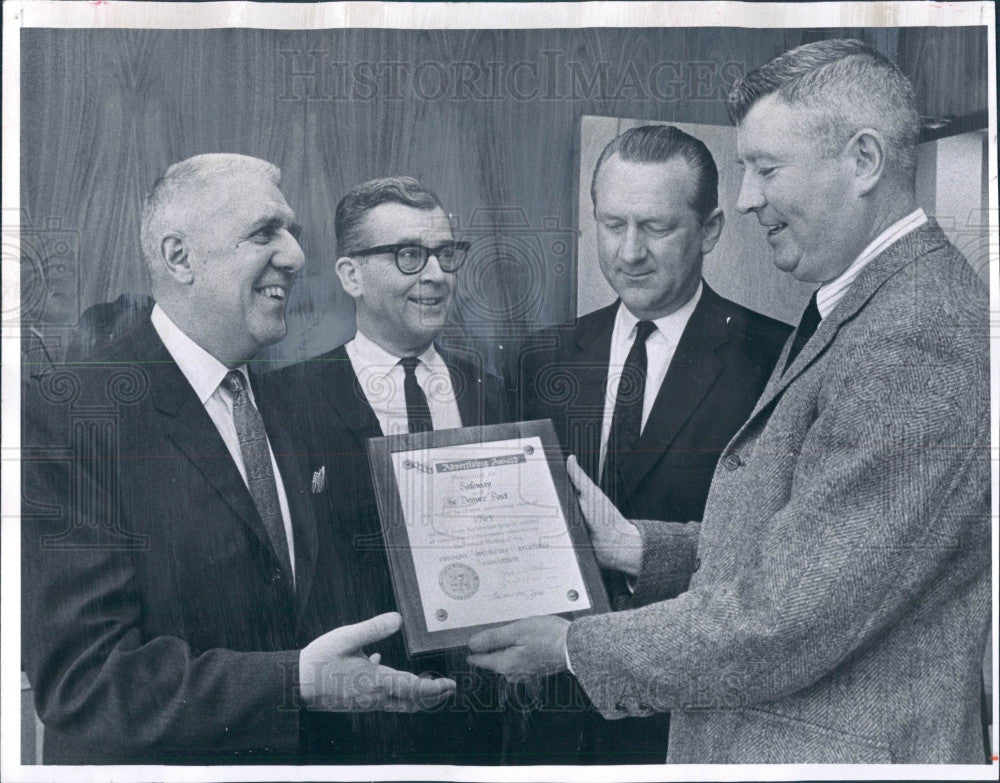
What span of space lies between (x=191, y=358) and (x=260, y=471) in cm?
43

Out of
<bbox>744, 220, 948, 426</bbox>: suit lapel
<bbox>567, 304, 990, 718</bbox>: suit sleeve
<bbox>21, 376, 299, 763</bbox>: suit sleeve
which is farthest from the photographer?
<bbox>21, 376, 299, 763</bbox>: suit sleeve

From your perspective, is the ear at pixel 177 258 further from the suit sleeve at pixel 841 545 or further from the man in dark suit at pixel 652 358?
the suit sleeve at pixel 841 545

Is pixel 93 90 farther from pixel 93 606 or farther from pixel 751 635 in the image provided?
pixel 751 635

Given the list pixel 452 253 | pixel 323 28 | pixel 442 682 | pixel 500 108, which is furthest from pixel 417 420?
pixel 323 28

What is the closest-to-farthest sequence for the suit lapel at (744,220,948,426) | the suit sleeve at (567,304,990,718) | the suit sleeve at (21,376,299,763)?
the suit sleeve at (567,304,990,718) → the suit lapel at (744,220,948,426) → the suit sleeve at (21,376,299,763)

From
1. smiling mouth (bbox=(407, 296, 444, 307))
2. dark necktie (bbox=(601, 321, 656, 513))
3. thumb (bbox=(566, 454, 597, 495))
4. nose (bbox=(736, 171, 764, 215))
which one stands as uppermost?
nose (bbox=(736, 171, 764, 215))

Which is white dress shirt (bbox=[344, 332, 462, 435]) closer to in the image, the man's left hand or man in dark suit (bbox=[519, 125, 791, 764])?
man in dark suit (bbox=[519, 125, 791, 764])

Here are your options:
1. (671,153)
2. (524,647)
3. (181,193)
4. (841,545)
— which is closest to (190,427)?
(181,193)

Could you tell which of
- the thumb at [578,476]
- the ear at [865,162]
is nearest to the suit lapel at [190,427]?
the thumb at [578,476]

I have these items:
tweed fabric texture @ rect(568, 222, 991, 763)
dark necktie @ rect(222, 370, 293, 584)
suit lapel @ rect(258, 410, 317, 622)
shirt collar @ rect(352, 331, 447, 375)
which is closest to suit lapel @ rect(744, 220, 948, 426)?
tweed fabric texture @ rect(568, 222, 991, 763)

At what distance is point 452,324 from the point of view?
3.33 meters

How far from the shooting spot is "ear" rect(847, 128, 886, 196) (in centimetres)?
322

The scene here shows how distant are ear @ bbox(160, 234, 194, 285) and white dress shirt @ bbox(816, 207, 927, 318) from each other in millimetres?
2019

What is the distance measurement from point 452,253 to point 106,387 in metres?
1.19
